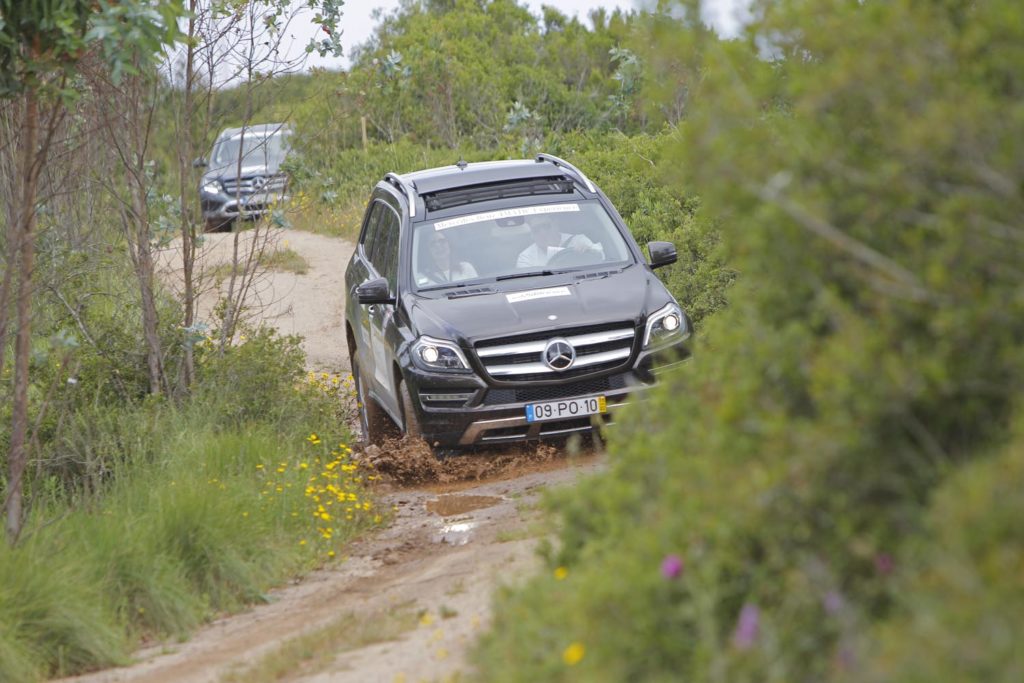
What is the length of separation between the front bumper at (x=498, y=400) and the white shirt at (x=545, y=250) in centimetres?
122

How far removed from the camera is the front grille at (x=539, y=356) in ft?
29.1

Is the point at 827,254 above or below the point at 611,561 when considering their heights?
above

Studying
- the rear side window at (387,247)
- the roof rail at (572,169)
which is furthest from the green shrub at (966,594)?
the roof rail at (572,169)

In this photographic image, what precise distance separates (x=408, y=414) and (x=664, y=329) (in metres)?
1.69

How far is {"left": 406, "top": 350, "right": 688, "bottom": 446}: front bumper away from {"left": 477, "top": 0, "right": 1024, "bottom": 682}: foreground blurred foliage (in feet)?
16.3

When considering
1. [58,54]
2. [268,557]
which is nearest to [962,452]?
[268,557]

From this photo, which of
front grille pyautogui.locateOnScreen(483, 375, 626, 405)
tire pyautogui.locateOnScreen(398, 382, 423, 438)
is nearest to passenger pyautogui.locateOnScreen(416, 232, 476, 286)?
tire pyautogui.locateOnScreen(398, 382, 423, 438)

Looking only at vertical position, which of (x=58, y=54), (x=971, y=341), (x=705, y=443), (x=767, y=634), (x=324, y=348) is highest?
(x=58, y=54)

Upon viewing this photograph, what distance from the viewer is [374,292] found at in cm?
957

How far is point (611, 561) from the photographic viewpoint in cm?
393

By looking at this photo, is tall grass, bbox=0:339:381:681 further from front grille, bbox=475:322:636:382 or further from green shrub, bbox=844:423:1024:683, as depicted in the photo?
green shrub, bbox=844:423:1024:683

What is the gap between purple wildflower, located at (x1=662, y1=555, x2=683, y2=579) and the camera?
3623mm

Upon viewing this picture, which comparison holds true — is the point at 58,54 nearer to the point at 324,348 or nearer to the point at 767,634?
the point at 767,634

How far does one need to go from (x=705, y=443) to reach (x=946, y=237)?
0.90 meters
